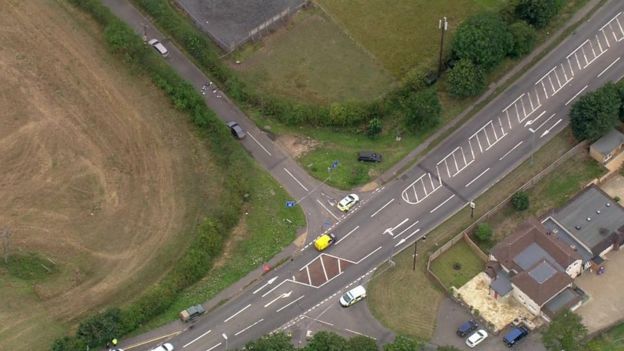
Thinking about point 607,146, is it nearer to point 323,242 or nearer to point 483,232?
point 483,232

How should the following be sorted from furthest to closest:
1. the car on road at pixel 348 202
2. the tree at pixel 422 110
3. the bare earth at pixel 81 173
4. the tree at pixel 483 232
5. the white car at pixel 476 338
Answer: the tree at pixel 422 110 → the car on road at pixel 348 202 → the tree at pixel 483 232 → the bare earth at pixel 81 173 → the white car at pixel 476 338

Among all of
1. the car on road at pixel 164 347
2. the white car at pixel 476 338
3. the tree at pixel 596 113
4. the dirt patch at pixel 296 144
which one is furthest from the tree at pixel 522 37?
the car on road at pixel 164 347

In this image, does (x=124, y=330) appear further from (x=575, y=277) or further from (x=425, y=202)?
(x=575, y=277)

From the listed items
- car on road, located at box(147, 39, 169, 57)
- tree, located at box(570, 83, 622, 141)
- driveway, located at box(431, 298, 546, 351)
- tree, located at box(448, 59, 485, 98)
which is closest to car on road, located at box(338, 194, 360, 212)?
driveway, located at box(431, 298, 546, 351)

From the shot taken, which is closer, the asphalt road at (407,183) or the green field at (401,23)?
the asphalt road at (407,183)

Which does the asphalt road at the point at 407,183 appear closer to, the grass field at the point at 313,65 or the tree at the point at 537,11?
the tree at the point at 537,11

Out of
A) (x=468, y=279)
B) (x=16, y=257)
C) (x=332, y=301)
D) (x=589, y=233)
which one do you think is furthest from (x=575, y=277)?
(x=16, y=257)
